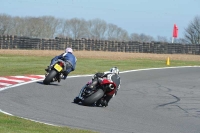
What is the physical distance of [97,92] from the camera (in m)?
13.6

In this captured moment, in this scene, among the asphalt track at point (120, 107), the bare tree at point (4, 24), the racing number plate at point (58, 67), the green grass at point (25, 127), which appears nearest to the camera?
the green grass at point (25, 127)

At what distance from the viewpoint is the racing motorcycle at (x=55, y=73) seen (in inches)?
692

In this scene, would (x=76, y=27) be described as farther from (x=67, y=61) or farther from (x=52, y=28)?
(x=67, y=61)

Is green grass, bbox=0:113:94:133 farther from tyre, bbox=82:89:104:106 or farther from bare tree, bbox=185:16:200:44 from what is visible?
bare tree, bbox=185:16:200:44

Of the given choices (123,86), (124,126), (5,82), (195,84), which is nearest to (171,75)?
(195,84)

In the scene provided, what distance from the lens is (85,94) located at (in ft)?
45.1

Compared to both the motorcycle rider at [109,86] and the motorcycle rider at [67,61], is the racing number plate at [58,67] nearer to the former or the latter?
the motorcycle rider at [67,61]

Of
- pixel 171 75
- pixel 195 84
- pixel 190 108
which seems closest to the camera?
pixel 190 108


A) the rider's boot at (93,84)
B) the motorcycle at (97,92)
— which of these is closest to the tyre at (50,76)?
the motorcycle at (97,92)

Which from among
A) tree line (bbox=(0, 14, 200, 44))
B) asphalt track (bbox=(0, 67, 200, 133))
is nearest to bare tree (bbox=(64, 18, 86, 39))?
tree line (bbox=(0, 14, 200, 44))

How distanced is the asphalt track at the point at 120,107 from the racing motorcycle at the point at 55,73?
24 cm

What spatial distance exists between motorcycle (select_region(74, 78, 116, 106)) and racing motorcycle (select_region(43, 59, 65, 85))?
3.86 meters

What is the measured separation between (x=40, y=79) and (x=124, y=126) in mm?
9243

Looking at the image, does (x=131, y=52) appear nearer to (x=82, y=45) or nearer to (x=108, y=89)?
(x=82, y=45)
